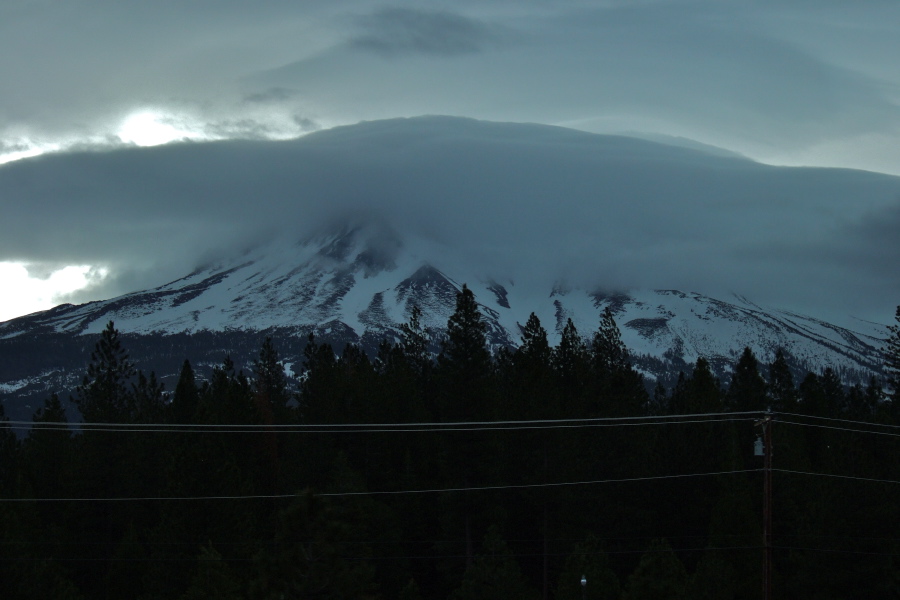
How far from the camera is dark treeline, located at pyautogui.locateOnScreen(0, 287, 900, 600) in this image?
51.3 metres

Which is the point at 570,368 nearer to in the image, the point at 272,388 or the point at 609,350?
the point at 609,350

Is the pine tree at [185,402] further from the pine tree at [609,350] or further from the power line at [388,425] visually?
the pine tree at [609,350]

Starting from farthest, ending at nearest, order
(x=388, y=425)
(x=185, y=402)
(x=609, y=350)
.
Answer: (x=609, y=350) < (x=185, y=402) < (x=388, y=425)

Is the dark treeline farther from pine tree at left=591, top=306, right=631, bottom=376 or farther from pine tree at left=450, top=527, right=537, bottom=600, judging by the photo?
pine tree at left=591, top=306, right=631, bottom=376

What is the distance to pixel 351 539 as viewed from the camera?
54250 mm

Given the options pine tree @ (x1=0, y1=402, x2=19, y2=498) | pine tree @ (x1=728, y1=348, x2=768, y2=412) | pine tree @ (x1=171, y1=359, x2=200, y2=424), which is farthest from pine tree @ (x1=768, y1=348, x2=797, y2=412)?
pine tree @ (x1=0, y1=402, x2=19, y2=498)

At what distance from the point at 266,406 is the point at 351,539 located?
3876 cm

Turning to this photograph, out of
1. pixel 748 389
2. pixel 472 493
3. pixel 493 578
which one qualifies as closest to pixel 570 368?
pixel 748 389

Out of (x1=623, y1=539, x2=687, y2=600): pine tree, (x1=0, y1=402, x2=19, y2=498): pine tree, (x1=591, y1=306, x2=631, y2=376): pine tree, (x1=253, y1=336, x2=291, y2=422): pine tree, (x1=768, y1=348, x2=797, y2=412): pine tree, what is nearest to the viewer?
(x1=623, y1=539, x2=687, y2=600): pine tree

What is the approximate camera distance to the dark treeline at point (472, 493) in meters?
51.3

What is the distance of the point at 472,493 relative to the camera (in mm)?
60281

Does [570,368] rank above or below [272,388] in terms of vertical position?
above

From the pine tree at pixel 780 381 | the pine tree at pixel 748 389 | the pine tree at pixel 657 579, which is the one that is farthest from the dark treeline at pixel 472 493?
the pine tree at pixel 780 381

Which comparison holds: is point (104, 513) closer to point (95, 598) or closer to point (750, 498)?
point (95, 598)
